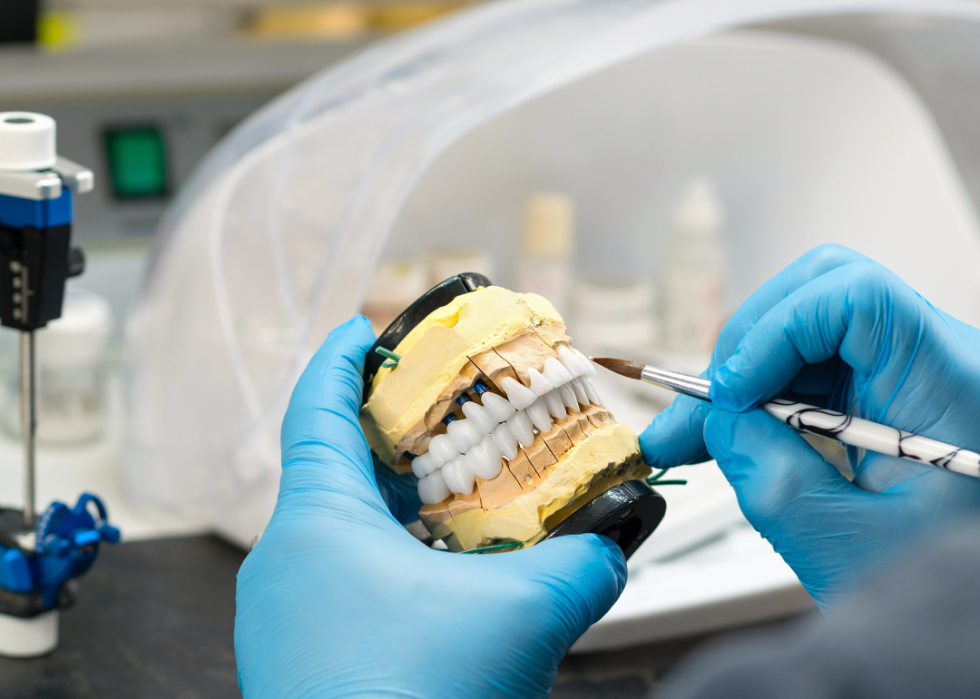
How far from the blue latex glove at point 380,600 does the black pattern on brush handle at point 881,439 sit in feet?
0.54

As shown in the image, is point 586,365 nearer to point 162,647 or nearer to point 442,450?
point 442,450

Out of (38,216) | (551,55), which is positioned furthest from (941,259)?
(38,216)

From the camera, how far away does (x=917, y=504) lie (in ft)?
1.95

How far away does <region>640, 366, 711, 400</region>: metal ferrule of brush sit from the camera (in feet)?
2.05

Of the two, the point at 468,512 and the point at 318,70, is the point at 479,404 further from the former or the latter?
the point at 318,70

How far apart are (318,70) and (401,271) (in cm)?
37

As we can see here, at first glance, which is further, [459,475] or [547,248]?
[547,248]

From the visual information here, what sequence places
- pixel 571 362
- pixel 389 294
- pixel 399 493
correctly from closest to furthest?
1. pixel 571 362
2. pixel 399 493
3. pixel 389 294

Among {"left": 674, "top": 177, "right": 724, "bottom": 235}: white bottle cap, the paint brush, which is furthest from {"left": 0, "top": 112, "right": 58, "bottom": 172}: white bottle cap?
{"left": 674, "top": 177, "right": 724, "bottom": 235}: white bottle cap

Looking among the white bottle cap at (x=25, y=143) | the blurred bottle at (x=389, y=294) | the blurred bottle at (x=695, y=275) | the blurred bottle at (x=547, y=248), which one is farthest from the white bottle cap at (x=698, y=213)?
the white bottle cap at (x=25, y=143)

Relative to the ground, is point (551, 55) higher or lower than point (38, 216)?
higher

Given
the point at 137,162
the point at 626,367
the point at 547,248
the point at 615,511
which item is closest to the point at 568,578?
the point at 615,511

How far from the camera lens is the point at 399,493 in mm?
754

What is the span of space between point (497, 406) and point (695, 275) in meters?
0.89
